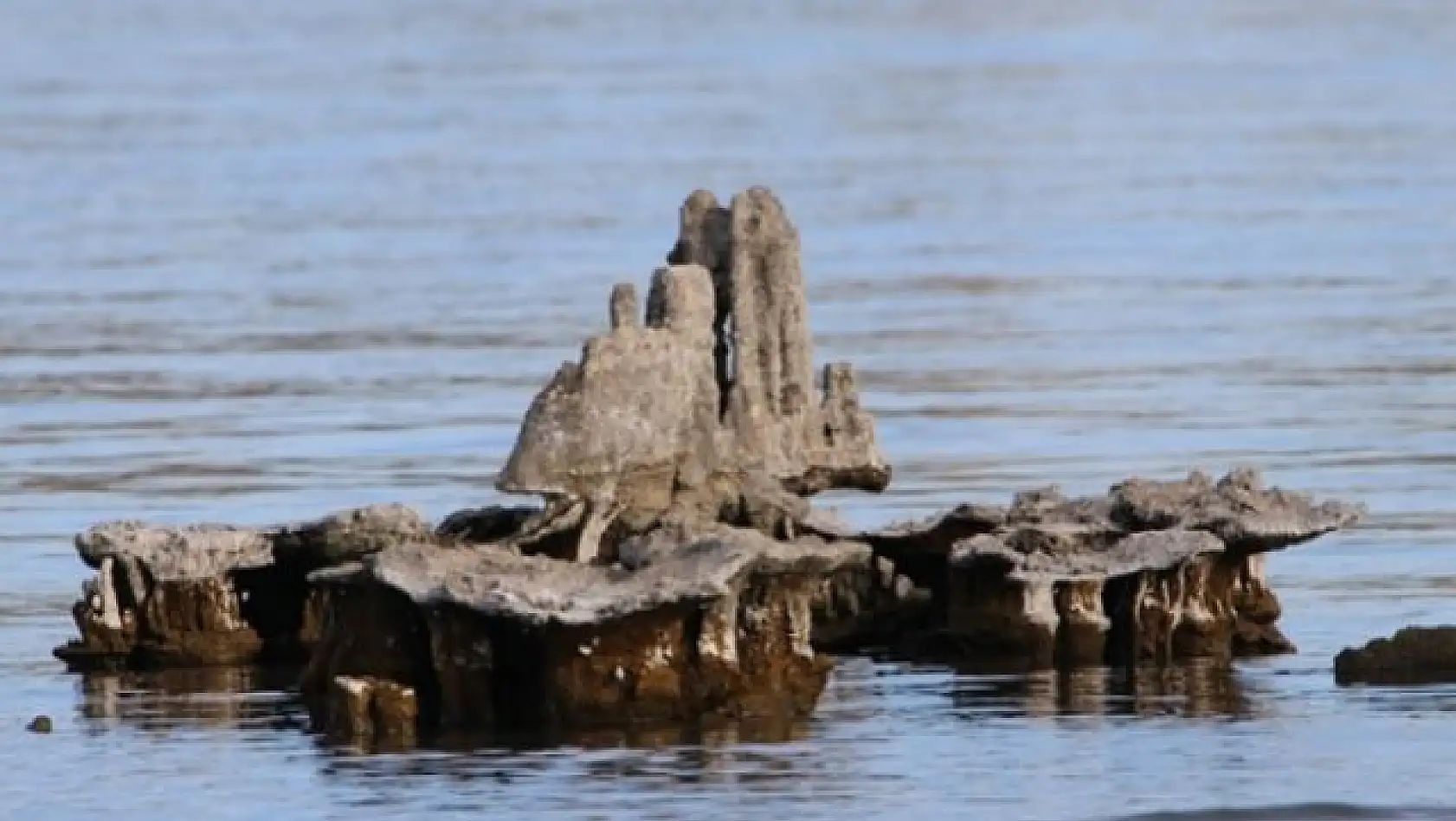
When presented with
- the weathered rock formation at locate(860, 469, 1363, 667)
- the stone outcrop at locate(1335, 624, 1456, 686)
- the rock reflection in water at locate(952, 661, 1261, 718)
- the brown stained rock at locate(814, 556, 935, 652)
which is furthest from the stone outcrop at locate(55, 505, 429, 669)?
the stone outcrop at locate(1335, 624, 1456, 686)

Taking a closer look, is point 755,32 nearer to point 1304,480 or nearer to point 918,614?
point 1304,480

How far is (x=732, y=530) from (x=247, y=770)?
3274 millimetres

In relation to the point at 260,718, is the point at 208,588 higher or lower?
higher

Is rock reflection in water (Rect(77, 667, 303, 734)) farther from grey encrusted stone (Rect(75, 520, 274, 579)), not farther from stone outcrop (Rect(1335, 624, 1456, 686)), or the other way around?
stone outcrop (Rect(1335, 624, 1456, 686))

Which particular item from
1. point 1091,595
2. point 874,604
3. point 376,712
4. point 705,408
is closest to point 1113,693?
point 1091,595

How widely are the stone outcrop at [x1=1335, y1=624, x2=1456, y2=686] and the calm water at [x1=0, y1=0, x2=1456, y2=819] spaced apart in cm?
48

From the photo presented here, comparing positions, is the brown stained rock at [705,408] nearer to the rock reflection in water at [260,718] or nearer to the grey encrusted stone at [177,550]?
the rock reflection in water at [260,718]

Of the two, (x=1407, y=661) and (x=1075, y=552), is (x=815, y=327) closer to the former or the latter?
(x=1075, y=552)

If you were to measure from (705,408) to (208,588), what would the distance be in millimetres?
3688

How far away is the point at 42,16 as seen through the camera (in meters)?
179

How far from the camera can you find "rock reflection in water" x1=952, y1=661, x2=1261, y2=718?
2917 centimetres

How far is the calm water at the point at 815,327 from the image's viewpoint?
27.5 m

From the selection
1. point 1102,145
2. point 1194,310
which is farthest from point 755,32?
point 1194,310

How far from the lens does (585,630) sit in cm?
2753
